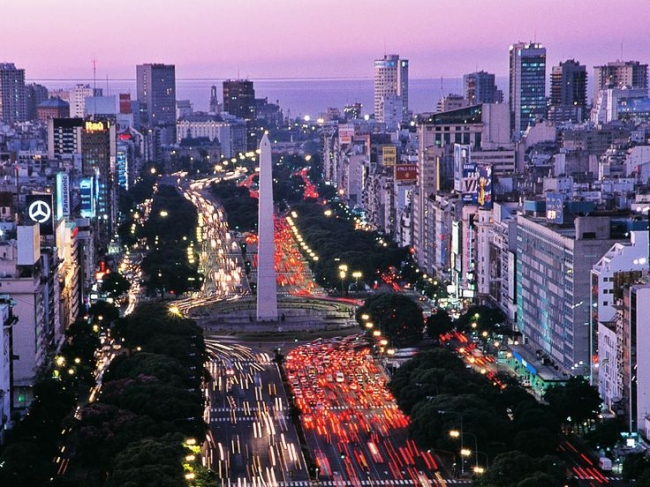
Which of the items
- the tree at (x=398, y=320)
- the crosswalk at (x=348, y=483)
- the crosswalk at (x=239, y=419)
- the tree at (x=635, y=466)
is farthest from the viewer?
the tree at (x=398, y=320)

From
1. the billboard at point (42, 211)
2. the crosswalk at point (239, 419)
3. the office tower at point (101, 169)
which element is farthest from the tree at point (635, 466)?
the office tower at point (101, 169)

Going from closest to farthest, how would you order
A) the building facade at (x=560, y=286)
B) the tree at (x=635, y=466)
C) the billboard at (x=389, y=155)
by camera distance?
1. the tree at (x=635, y=466)
2. the building facade at (x=560, y=286)
3. the billboard at (x=389, y=155)

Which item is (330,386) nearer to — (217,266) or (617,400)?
(617,400)

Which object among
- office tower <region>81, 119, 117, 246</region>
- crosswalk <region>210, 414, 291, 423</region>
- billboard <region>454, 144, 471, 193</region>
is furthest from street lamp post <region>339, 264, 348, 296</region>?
crosswalk <region>210, 414, 291, 423</region>

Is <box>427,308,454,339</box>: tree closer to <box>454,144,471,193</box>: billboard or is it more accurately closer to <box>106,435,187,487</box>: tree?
<box>106,435,187,487</box>: tree

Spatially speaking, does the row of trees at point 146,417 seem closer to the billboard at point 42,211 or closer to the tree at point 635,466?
the tree at point 635,466

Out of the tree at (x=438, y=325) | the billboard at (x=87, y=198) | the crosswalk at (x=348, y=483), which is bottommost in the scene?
the crosswalk at (x=348, y=483)

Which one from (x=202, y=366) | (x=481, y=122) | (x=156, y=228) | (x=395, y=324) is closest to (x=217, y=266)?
(x=156, y=228)
